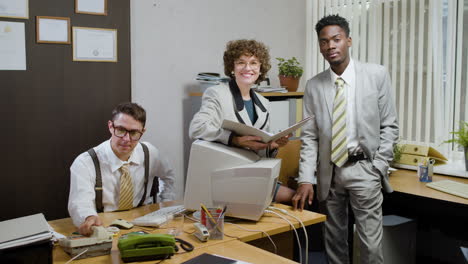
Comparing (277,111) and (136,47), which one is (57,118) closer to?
(136,47)

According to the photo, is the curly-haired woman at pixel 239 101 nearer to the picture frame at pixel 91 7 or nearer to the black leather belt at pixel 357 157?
the black leather belt at pixel 357 157

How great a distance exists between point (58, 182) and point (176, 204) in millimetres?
1052

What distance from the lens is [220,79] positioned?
3541 millimetres

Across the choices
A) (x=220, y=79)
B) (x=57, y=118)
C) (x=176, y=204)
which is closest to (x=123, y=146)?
(x=176, y=204)

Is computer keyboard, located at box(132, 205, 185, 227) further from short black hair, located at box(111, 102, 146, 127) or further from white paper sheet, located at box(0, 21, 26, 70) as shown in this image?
white paper sheet, located at box(0, 21, 26, 70)

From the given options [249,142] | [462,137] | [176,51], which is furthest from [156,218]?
[462,137]

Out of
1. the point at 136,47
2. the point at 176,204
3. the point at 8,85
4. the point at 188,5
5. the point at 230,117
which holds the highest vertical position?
the point at 188,5

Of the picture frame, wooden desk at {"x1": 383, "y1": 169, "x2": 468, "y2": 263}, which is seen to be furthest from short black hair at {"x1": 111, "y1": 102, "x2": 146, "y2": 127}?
wooden desk at {"x1": 383, "y1": 169, "x2": 468, "y2": 263}

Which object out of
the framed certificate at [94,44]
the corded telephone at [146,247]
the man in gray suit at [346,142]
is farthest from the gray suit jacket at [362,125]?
the framed certificate at [94,44]

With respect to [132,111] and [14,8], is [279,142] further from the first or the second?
[14,8]

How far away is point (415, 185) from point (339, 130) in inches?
32.9

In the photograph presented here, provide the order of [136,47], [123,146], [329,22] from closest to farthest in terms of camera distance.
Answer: [123,146]
[329,22]
[136,47]

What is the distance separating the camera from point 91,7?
306 cm

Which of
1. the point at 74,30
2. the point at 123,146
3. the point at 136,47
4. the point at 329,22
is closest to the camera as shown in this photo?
the point at 123,146
